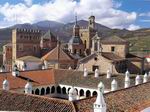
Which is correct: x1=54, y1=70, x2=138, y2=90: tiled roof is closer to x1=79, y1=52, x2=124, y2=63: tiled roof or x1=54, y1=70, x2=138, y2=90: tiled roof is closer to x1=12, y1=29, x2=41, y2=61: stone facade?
x1=79, y1=52, x2=124, y2=63: tiled roof

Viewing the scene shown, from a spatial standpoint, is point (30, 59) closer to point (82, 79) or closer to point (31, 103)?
point (82, 79)

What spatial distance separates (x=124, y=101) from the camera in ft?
77.3

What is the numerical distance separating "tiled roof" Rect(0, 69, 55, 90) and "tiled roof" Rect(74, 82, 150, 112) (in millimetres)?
13628

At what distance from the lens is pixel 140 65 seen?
50.8 m

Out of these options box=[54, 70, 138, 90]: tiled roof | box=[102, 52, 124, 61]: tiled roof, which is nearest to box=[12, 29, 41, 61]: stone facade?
box=[102, 52, 124, 61]: tiled roof

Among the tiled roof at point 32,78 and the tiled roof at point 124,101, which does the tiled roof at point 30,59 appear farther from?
the tiled roof at point 124,101

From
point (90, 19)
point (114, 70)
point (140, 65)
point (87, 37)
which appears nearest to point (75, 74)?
point (114, 70)

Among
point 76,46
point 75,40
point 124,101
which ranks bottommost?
point 124,101

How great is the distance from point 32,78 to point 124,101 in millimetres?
17768

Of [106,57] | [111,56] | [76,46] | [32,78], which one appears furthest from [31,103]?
[76,46]

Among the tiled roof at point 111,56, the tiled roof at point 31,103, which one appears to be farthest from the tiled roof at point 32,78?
the tiled roof at point 31,103

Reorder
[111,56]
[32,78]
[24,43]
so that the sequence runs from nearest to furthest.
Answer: [32,78]
[111,56]
[24,43]

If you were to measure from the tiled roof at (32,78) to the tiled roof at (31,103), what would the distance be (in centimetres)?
1035

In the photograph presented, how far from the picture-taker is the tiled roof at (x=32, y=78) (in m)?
36.1
